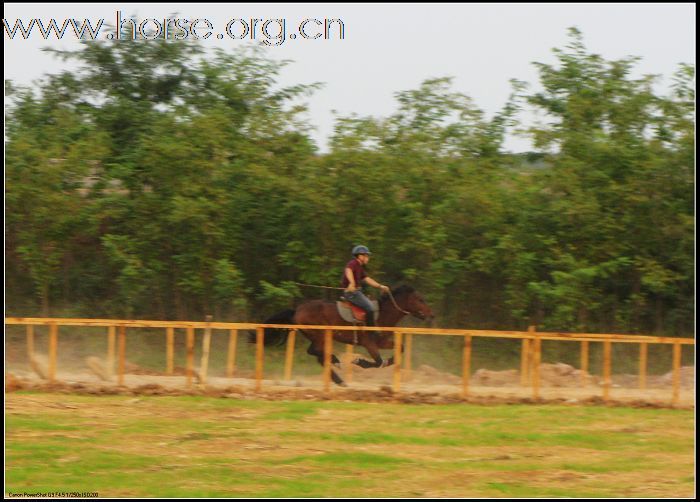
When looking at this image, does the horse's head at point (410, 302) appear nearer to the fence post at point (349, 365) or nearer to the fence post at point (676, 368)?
the fence post at point (349, 365)

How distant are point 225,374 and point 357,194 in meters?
4.71

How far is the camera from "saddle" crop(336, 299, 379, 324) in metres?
17.7

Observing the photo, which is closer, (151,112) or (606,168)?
(606,168)

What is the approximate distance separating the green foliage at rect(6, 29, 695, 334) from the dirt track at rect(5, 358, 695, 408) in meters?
2.52

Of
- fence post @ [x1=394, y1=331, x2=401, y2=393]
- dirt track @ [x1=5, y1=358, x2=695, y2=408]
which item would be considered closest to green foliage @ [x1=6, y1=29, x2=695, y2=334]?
dirt track @ [x1=5, y1=358, x2=695, y2=408]

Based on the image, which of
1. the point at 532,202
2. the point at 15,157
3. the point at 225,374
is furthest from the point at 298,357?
the point at 15,157

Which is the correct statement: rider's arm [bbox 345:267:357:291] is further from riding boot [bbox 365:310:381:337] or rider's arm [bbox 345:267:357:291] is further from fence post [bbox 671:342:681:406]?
fence post [bbox 671:342:681:406]

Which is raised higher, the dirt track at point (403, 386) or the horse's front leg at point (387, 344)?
the horse's front leg at point (387, 344)

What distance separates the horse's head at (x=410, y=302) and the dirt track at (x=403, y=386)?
1.15 m

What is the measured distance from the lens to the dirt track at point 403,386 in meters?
15.6

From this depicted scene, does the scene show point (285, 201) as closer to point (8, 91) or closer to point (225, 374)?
point (225, 374)

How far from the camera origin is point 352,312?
17.7m

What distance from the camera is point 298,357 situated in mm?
20250

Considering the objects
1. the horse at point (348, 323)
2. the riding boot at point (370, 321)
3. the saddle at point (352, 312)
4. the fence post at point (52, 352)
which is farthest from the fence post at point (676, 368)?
the fence post at point (52, 352)
